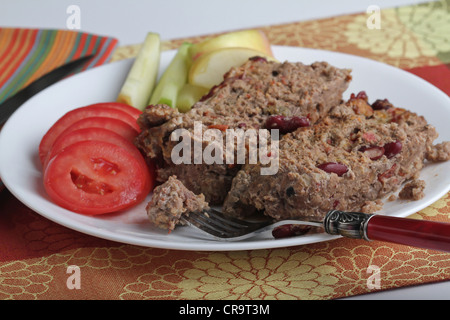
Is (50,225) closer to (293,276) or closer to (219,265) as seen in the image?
(219,265)

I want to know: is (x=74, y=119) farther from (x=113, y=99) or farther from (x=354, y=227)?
(x=354, y=227)

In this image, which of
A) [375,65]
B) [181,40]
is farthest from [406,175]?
[181,40]

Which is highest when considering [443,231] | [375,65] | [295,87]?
[375,65]

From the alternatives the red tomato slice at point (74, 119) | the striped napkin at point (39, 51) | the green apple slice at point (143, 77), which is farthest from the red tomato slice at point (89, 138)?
the striped napkin at point (39, 51)

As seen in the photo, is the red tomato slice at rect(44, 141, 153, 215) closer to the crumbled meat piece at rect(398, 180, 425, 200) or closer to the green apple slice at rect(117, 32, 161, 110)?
the green apple slice at rect(117, 32, 161, 110)

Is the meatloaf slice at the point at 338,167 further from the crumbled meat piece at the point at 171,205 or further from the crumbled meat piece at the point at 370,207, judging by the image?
the crumbled meat piece at the point at 171,205

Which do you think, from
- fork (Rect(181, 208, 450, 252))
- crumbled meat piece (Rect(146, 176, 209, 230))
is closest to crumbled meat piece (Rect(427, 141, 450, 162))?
fork (Rect(181, 208, 450, 252))
